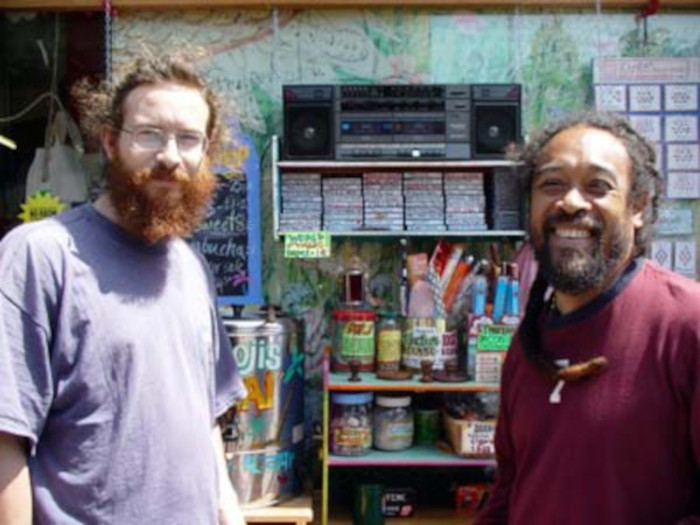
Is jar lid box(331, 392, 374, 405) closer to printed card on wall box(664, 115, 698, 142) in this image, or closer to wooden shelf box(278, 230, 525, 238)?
wooden shelf box(278, 230, 525, 238)

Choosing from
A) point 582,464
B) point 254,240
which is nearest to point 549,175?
point 582,464

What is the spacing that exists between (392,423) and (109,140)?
71.3 inches

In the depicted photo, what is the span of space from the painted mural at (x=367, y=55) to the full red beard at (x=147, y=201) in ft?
5.71

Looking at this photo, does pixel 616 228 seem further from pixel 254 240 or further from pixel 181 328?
pixel 254 240

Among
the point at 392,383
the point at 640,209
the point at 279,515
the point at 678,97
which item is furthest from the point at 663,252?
the point at 640,209

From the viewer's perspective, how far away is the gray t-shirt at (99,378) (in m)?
1.40

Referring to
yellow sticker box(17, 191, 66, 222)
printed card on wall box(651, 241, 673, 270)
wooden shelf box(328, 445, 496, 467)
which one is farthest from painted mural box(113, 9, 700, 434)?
yellow sticker box(17, 191, 66, 222)

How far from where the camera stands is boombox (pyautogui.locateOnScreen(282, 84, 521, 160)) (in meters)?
3.11

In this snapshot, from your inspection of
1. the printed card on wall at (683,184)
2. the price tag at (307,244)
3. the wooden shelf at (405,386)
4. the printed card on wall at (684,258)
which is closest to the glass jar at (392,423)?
the wooden shelf at (405,386)

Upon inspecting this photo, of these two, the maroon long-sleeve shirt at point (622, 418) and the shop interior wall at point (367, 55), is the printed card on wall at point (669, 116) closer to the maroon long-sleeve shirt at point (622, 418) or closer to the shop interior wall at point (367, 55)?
the shop interior wall at point (367, 55)

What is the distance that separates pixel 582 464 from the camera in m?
1.28

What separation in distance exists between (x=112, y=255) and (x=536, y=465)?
915mm

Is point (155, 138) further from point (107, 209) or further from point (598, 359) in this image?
point (598, 359)

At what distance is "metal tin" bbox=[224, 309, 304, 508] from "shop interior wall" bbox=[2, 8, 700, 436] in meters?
0.41
